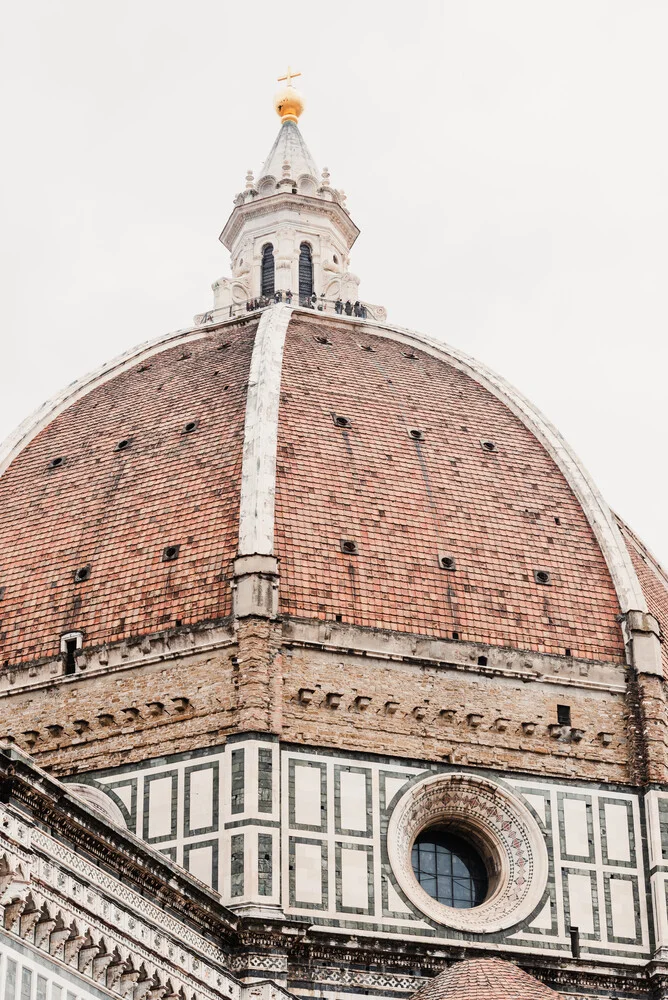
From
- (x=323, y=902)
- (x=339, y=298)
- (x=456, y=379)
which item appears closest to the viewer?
(x=323, y=902)

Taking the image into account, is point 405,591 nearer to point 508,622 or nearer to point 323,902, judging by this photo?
point 508,622

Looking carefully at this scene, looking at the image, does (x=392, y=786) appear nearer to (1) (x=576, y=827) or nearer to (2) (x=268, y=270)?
(1) (x=576, y=827)

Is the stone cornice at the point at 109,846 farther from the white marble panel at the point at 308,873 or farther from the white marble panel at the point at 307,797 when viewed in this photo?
the white marble panel at the point at 307,797

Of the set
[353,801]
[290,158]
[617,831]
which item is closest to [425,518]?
[353,801]

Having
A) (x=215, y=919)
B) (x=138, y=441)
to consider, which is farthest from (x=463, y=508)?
(x=215, y=919)

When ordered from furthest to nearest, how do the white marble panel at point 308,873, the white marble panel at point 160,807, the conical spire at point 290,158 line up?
the conical spire at point 290,158 → the white marble panel at point 160,807 → the white marble panel at point 308,873

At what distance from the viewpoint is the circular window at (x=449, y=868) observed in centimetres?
3494

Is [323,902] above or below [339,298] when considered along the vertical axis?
below

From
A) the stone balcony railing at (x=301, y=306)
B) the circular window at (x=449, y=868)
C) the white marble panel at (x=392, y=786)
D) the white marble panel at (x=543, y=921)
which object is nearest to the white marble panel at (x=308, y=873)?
the white marble panel at (x=392, y=786)

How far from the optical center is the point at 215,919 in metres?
30.7

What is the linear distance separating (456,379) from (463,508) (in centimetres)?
457

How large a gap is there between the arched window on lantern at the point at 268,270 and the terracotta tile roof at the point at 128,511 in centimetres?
645

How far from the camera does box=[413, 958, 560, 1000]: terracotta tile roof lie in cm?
3130

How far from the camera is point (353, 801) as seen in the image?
3400cm
